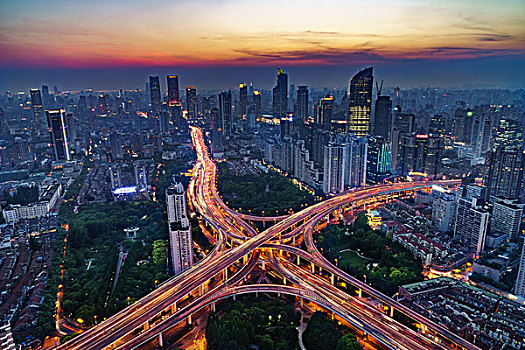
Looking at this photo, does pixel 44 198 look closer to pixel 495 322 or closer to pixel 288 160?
pixel 288 160

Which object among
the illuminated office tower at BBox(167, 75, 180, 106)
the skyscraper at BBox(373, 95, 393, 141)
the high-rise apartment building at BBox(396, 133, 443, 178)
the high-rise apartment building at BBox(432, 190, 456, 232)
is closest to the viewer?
the high-rise apartment building at BBox(432, 190, 456, 232)

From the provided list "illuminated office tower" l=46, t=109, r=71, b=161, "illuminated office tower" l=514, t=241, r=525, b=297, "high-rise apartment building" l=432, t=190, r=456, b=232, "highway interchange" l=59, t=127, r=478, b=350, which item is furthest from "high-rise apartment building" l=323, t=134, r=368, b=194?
"illuminated office tower" l=46, t=109, r=71, b=161

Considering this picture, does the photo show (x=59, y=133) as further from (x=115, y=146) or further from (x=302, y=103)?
(x=302, y=103)

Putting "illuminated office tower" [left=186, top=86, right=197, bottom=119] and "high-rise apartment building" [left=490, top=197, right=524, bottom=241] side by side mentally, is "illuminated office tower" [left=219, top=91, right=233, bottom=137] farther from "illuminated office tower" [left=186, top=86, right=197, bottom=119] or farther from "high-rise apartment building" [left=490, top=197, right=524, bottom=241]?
"high-rise apartment building" [left=490, top=197, right=524, bottom=241]

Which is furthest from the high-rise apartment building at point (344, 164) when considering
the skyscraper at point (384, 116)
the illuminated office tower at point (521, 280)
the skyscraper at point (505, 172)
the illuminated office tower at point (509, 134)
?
the illuminated office tower at point (509, 134)

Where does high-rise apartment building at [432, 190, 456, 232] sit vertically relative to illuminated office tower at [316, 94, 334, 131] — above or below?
below

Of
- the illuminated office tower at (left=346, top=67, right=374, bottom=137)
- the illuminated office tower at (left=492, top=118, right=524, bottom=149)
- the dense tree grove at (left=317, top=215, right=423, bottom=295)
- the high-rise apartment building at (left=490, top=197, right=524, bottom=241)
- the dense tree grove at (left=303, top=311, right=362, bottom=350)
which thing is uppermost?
the illuminated office tower at (left=346, top=67, right=374, bottom=137)

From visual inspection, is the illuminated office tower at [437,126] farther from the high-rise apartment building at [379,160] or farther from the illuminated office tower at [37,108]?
the illuminated office tower at [37,108]
